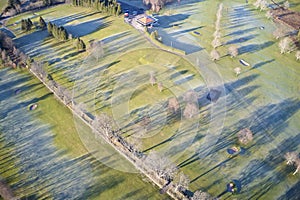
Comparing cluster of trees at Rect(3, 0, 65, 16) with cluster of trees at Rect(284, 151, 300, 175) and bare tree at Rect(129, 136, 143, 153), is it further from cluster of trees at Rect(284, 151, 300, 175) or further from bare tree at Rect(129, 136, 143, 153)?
cluster of trees at Rect(284, 151, 300, 175)

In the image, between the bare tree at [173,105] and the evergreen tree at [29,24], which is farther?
the evergreen tree at [29,24]

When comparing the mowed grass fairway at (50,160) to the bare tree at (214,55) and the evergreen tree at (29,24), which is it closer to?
the evergreen tree at (29,24)

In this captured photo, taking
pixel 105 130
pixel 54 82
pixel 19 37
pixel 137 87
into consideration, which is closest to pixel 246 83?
pixel 137 87

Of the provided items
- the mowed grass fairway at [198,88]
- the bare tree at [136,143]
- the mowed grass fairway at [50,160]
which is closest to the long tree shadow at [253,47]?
the mowed grass fairway at [198,88]

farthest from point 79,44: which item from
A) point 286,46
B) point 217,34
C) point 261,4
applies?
point 261,4

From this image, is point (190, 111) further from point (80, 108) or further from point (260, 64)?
point (260, 64)

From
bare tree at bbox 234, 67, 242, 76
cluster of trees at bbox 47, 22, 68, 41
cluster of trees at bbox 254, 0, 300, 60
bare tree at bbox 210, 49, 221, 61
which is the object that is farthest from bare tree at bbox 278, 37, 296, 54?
cluster of trees at bbox 47, 22, 68, 41

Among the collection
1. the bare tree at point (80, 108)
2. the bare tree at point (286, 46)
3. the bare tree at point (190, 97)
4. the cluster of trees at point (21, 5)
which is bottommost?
the bare tree at point (80, 108)
